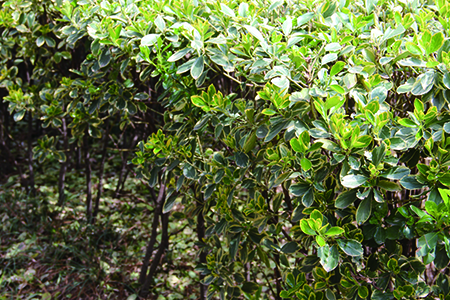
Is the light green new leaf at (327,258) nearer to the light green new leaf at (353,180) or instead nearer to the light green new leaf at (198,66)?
the light green new leaf at (353,180)

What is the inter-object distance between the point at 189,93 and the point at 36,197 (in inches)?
105

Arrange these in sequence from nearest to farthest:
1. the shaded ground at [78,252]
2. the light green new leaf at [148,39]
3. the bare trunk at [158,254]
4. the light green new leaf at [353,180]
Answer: the light green new leaf at [353,180]
the light green new leaf at [148,39]
the bare trunk at [158,254]
the shaded ground at [78,252]

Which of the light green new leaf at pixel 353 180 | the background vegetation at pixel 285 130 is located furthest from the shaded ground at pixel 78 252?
the light green new leaf at pixel 353 180

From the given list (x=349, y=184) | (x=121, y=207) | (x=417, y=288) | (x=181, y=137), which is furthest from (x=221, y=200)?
(x=121, y=207)

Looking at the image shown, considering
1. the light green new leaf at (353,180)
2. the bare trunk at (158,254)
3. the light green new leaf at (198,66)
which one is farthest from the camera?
the bare trunk at (158,254)

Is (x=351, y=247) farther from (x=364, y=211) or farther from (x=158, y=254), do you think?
(x=158, y=254)

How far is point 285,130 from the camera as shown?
1573 millimetres

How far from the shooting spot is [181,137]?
5.90 ft

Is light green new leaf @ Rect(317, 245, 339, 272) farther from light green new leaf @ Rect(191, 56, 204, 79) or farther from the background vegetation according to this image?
light green new leaf @ Rect(191, 56, 204, 79)

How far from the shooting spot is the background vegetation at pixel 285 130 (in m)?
1.20

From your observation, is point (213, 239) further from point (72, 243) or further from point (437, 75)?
point (72, 243)

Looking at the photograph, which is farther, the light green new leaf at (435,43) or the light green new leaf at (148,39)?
the light green new leaf at (148,39)

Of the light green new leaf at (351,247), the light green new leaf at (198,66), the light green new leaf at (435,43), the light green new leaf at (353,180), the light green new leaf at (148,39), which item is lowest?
the light green new leaf at (351,247)

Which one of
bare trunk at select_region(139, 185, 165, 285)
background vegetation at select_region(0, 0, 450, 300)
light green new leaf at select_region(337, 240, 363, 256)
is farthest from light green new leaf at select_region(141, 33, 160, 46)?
bare trunk at select_region(139, 185, 165, 285)
